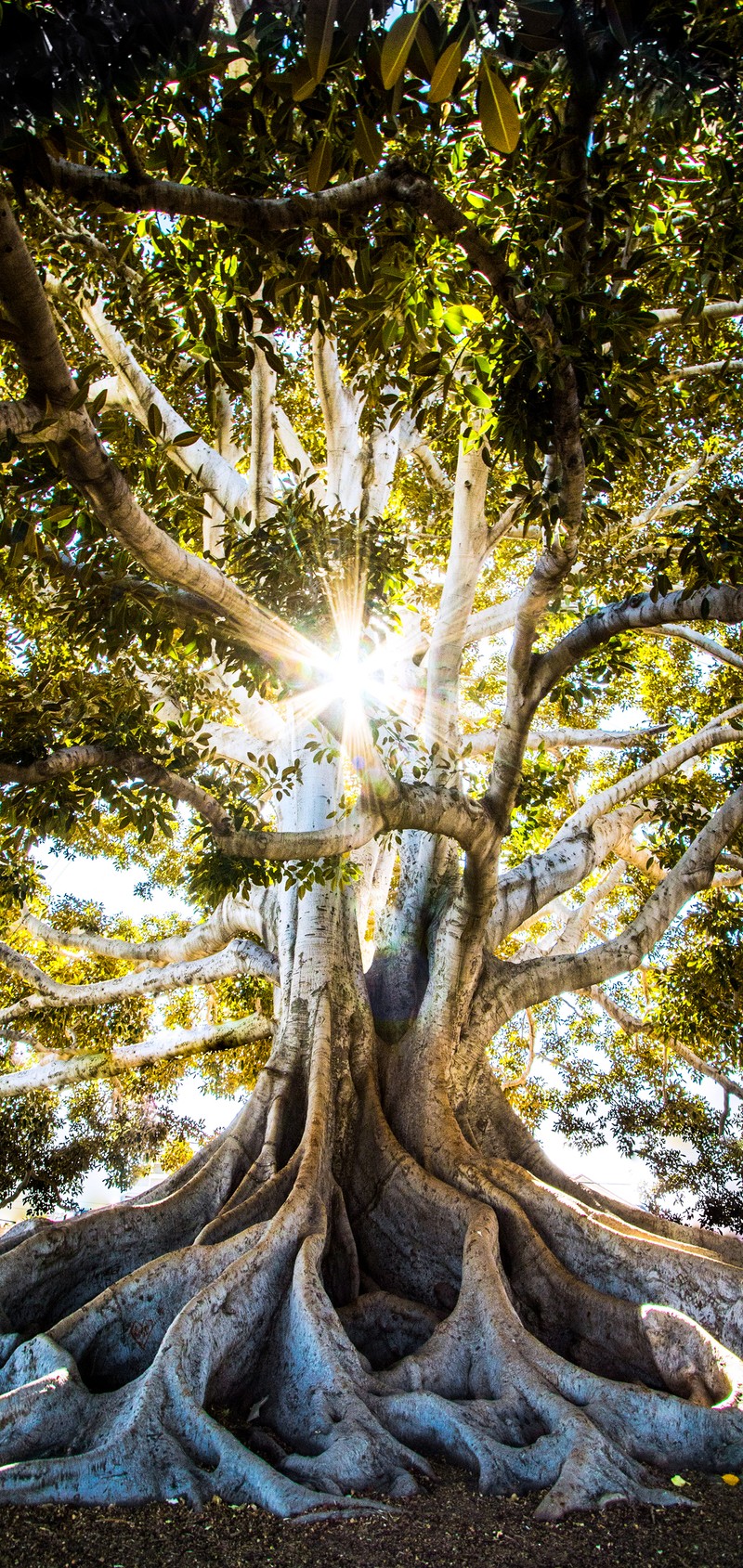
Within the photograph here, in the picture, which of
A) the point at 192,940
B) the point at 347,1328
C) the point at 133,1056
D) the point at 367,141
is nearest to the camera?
the point at 367,141

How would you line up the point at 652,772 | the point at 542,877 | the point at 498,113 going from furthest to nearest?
the point at 652,772
the point at 542,877
the point at 498,113

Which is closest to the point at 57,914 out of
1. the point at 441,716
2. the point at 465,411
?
the point at 441,716

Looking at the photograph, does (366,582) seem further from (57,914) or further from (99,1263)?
(57,914)

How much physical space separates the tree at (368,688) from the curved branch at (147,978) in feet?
0.14

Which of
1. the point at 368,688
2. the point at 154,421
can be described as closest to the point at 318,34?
the point at 154,421

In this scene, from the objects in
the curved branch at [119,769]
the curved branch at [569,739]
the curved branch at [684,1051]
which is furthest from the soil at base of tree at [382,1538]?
the curved branch at [684,1051]

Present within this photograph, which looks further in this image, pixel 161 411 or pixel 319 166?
pixel 161 411

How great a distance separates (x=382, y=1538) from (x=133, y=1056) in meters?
5.67

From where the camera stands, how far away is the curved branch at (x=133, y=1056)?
24.8 feet

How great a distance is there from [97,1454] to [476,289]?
422cm

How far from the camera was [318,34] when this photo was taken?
111 centimetres

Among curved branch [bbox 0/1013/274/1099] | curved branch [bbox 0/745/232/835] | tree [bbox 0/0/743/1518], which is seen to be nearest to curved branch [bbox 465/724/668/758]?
tree [bbox 0/0/743/1518]

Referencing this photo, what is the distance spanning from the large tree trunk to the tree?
2 cm

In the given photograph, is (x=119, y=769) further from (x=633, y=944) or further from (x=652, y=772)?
(x=652, y=772)
